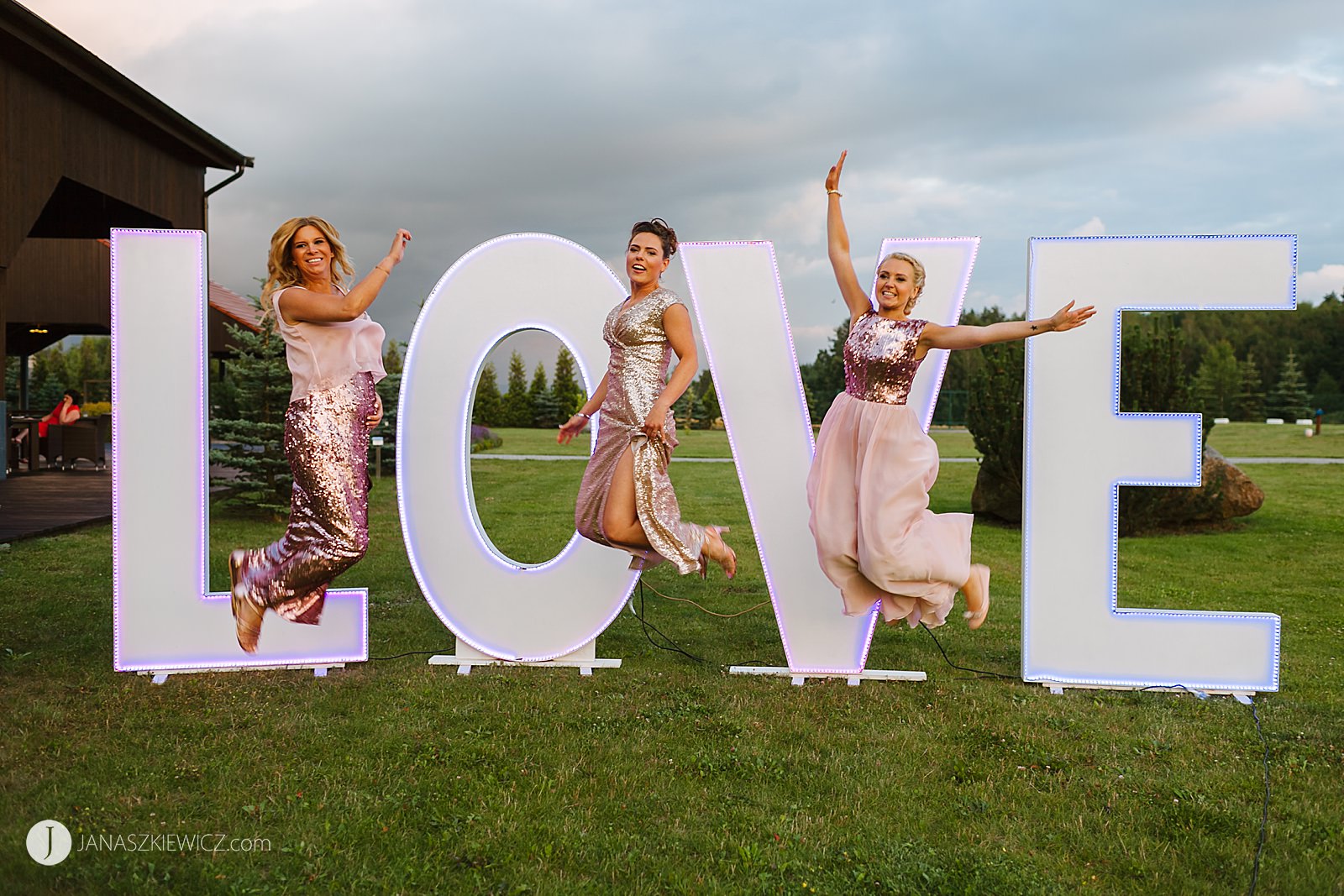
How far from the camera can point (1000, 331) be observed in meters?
4.93

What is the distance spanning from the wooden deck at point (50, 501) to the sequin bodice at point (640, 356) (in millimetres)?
8661

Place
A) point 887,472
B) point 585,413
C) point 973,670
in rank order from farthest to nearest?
point 973,670, point 585,413, point 887,472

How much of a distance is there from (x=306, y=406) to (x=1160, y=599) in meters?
7.65

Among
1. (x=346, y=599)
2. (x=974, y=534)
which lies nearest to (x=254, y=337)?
(x=346, y=599)

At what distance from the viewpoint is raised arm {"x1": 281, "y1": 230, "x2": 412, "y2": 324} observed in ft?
16.3

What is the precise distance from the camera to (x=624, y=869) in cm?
343

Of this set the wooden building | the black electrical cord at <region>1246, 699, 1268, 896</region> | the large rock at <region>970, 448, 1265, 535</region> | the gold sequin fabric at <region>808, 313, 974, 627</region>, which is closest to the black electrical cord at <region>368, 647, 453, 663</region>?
the gold sequin fabric at <region>808, 313, 974, 627</region>

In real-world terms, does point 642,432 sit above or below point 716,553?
above

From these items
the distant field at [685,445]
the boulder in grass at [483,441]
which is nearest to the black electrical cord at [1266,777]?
the distant field at [685,445]

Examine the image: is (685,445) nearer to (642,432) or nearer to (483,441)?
(483,441)

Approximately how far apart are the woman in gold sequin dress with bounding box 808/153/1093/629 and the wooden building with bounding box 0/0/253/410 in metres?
9.92

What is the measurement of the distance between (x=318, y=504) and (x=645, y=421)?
1.84 metres

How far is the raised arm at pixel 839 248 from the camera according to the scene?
528 cm

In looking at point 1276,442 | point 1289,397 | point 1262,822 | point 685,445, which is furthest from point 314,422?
point 1289,397
